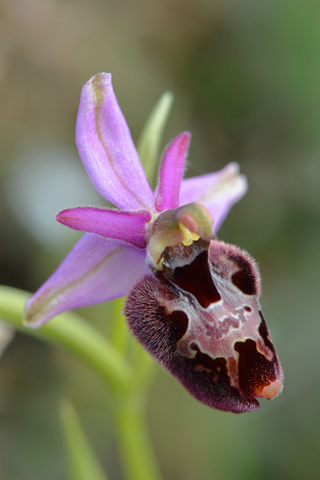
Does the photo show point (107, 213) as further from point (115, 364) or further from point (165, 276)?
point (115, 364)

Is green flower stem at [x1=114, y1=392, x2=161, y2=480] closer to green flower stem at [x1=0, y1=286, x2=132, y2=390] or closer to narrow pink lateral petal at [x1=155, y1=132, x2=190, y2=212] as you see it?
green flower stem at [x1=0, y1=286, x2=132, y2=390]

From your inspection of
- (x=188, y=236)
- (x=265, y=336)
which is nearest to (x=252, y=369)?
(x=265, y=336)

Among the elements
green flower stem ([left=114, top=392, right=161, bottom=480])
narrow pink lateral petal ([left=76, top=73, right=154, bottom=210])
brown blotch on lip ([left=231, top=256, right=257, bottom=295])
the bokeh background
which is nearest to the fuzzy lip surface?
narrow pink lateral petal ([left=76, top=73, right=154, bottom=210])

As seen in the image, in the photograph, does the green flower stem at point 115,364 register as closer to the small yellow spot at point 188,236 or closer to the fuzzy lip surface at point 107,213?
the fuzzy lip surface at point 107,213

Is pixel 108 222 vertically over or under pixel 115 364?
over

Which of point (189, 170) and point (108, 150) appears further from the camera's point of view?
point (189, 170)

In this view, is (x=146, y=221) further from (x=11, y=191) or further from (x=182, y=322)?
(x=11, y=191)

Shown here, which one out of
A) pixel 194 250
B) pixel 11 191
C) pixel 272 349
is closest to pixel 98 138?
pixel 194 250

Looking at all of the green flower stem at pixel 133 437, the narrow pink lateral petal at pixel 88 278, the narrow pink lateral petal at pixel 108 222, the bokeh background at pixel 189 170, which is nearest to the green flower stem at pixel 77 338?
the green flower stem at pixel 133 437
